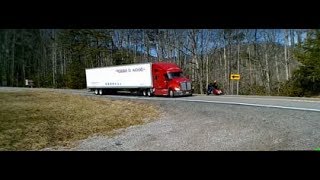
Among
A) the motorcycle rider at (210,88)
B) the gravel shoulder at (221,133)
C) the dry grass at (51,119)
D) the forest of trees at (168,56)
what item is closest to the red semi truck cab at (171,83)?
the forest of trees at (168,56)

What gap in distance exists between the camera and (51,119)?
10805 mm

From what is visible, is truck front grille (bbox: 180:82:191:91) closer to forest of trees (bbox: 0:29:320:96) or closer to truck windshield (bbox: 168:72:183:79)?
truck windshield (bbox: 168:72:183:79)

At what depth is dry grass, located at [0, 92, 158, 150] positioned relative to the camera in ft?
29.0

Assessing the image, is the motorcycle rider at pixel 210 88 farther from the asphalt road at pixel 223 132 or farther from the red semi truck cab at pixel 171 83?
the asphalt road at pixel 223 132

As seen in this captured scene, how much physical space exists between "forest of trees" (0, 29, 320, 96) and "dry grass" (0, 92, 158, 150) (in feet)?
2.72

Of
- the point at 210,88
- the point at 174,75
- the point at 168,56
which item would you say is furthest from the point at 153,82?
the point at 168,56

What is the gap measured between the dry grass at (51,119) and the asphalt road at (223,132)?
58 cm
